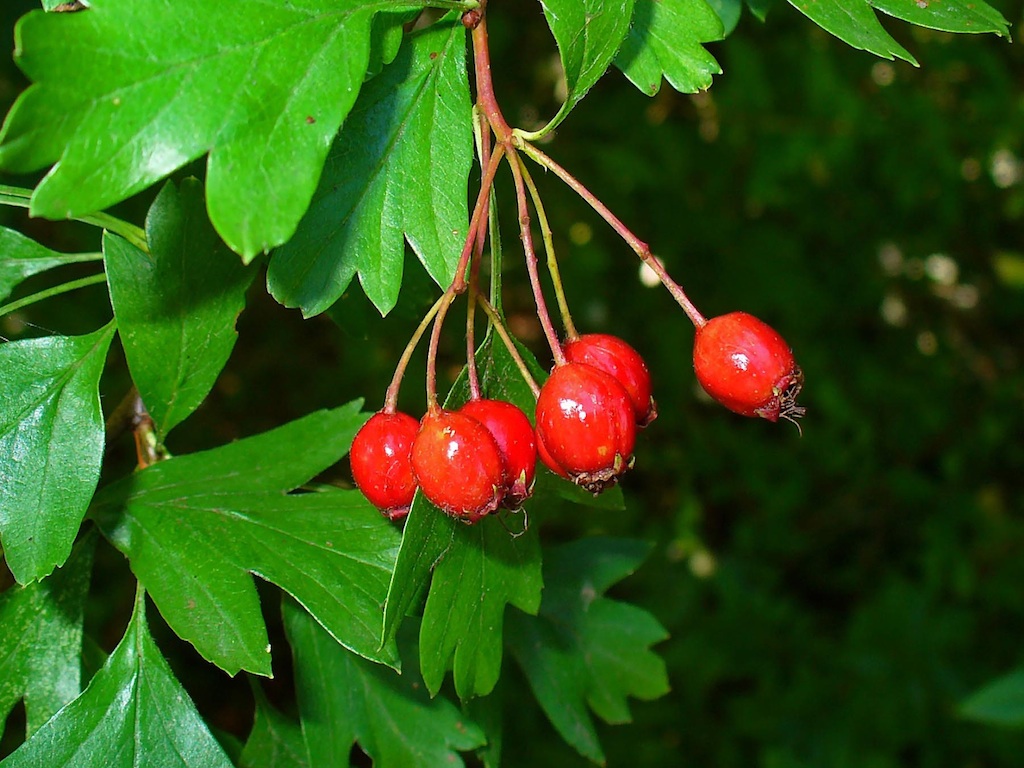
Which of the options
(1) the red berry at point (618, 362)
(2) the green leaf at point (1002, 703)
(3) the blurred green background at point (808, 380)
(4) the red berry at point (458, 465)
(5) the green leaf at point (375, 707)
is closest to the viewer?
(4) the red berry at point (458, 465)

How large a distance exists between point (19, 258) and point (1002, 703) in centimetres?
230

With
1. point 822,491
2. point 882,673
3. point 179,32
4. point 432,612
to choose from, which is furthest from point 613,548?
point 822,491

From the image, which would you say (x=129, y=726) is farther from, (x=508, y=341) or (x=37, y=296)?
(x=508, y=341)

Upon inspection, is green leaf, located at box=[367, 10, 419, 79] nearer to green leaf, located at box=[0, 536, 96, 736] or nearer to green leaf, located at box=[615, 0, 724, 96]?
green leaf, located at box=[615, 0, 724, 96]

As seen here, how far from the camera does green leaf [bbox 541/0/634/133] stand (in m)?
0.94

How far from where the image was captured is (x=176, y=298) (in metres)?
1.14

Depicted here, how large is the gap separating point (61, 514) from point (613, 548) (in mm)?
921

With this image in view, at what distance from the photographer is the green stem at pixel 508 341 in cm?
105

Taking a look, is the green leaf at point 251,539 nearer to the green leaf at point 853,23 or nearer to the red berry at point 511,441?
the red berry at point 511,441

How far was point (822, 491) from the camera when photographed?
3.74m

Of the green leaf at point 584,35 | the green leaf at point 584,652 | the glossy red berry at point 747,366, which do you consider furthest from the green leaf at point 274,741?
the green leaf at point 584,35

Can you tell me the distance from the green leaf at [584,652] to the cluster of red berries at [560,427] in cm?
64

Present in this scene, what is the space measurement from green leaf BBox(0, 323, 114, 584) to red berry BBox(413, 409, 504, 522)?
369 mm

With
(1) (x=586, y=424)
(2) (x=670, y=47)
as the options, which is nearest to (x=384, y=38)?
(2) (x=670, y=47)
